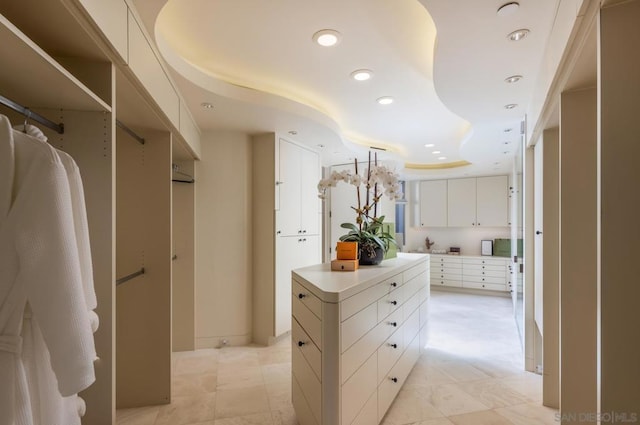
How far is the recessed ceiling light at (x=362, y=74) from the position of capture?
2596mm

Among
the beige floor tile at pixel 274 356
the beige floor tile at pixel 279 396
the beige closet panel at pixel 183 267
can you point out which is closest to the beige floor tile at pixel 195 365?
the beige closet panel at pixel 183 267

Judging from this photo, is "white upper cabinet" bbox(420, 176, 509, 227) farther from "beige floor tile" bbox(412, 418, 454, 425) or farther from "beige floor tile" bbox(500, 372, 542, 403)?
"beige floor tile" bbox(412, 418, 454, 425)

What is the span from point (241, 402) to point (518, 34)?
2862mm

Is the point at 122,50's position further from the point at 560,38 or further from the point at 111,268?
the point at 560,38

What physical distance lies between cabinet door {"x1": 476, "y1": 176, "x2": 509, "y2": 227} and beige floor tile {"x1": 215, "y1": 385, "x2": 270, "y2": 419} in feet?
17.5

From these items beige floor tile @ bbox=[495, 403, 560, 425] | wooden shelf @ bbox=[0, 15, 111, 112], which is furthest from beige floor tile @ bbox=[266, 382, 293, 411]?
wooden shelf @ bbox=[0, 15, 111, 112]

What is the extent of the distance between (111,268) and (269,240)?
216 cm

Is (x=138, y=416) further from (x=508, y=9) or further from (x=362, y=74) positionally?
(x=508, y=9)

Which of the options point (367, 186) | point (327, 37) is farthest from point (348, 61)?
point (367, 186)

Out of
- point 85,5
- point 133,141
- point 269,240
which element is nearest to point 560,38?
point 85,5

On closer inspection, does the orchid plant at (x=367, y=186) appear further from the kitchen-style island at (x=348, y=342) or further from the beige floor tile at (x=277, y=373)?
the beige floor tile at (x=277, y=373)

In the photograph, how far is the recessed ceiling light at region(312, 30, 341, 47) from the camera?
2058 millimetres

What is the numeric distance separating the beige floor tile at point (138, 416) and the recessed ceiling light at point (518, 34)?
10.2ft

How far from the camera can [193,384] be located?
8.84 ft
